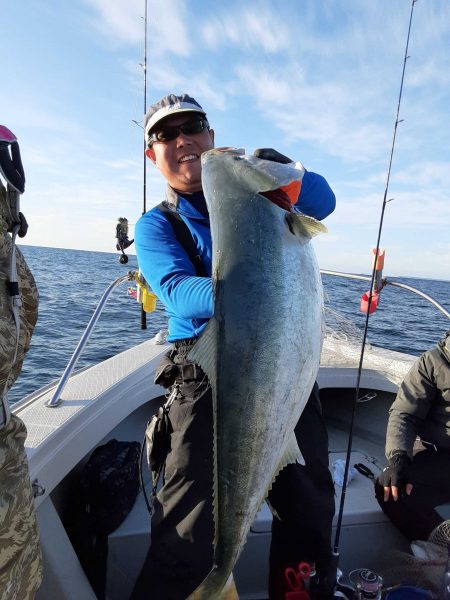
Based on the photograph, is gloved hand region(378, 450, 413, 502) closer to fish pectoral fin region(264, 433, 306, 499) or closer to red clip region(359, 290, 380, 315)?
red clip region(359, 290, 380, 315)

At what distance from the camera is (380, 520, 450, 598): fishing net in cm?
291

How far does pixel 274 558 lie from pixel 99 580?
59.8 inches

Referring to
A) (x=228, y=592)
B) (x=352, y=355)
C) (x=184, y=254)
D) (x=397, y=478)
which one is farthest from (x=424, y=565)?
(x=352, y=355)

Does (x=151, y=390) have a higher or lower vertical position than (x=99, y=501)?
higher

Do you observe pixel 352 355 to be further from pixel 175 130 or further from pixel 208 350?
pixel 208 350

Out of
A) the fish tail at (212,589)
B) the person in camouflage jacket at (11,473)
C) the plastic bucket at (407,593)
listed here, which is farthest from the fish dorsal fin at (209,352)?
the plastic bucket at (407,593)

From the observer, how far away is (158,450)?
98.3 inches

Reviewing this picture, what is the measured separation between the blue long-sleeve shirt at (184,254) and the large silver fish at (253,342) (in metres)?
0.28

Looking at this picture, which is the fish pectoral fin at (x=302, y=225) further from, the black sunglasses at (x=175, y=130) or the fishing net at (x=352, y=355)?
the fishing net at (x=352, y=355)

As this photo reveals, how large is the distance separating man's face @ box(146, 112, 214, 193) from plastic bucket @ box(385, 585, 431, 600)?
288 cm

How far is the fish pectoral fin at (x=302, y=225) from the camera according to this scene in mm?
1697

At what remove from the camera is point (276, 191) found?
1783 millimetres

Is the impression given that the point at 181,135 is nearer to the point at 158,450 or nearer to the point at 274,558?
the point at 158,450

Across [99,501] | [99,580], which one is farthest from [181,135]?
[99,580]
